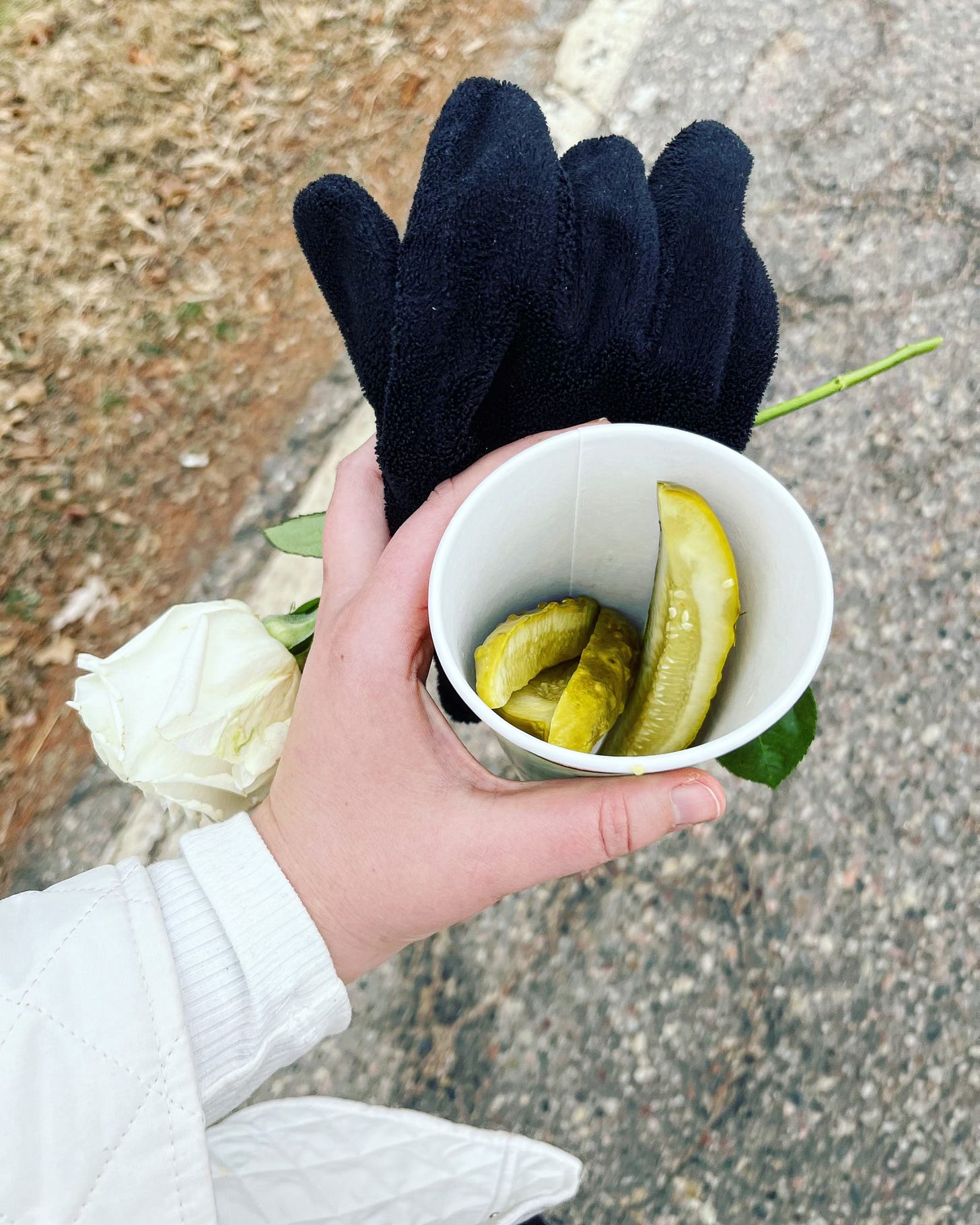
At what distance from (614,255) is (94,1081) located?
699 mm

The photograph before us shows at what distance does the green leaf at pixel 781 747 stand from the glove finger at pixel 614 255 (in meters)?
0.33

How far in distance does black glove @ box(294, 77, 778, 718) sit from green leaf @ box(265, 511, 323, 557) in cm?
18

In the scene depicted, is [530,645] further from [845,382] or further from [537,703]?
[845,382]

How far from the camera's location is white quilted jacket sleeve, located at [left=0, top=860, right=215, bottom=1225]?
622 mm

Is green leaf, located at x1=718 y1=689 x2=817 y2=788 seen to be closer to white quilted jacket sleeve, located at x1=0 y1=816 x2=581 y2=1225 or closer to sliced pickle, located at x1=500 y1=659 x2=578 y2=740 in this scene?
sliced pickle, located at x1=500 y1=659 x2=578 y2=740

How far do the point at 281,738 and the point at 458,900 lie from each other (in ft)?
0.66

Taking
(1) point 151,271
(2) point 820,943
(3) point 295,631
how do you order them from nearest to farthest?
(3) point 295,631 → (2) point 820,943 → (1) point 151,271

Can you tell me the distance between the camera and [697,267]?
0.67m

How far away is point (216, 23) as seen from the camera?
5.46ft

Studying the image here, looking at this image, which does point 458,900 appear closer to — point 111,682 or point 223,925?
point 223,925

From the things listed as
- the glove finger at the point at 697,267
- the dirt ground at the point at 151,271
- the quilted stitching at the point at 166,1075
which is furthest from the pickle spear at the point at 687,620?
the dirt ground at the point at 151,271

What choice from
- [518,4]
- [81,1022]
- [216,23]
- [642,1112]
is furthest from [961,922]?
[216,23]

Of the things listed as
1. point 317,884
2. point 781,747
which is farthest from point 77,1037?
point 781,747

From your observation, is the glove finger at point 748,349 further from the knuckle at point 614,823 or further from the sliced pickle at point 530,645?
the knuckle at point 614,823
